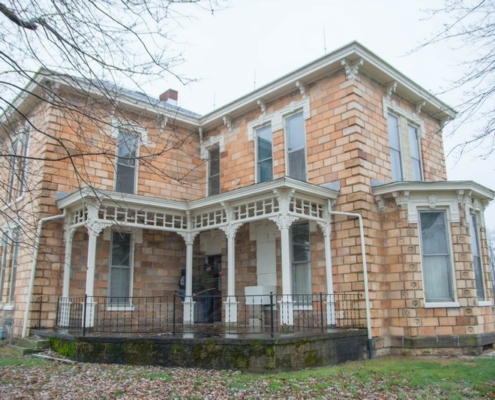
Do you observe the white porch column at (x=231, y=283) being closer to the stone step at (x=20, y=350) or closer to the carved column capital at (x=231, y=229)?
the carved column capital at (x=231, y=229)

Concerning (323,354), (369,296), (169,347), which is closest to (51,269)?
(169,347)

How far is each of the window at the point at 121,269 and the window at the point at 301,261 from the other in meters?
4.73

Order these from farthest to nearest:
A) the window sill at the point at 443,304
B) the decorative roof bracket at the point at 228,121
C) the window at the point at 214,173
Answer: the window at the point at 214,173
the decorative roof bracket at the point at 228,121
the window sill at the point at 443,304

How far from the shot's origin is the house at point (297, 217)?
10398 millimetres

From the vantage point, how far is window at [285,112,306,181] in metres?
12.4

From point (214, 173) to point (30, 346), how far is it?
24.3 feet

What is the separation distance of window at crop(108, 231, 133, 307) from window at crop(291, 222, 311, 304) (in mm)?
4732

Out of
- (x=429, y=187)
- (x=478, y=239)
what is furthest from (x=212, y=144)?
(x=478, y=239)

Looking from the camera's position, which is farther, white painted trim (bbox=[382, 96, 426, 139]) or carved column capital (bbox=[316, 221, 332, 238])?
white painted trim (bbox=[382, 96, 426, 139])

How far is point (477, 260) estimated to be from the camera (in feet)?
37.4

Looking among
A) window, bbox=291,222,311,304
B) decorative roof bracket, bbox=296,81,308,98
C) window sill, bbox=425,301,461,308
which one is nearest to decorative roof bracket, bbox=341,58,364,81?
decorative roof bracket, bbox=296,81,308,98

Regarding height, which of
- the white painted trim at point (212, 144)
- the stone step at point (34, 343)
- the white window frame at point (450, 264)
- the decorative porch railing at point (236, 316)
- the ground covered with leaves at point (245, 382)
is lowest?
the ground covered with leaves at point (245, 382)

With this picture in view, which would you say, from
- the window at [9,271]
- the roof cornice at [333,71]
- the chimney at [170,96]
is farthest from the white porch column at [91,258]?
the chimney at [170,96]

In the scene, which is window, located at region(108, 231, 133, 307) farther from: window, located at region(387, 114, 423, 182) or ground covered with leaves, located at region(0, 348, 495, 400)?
window, located at region(387, 114, 423, 182)
